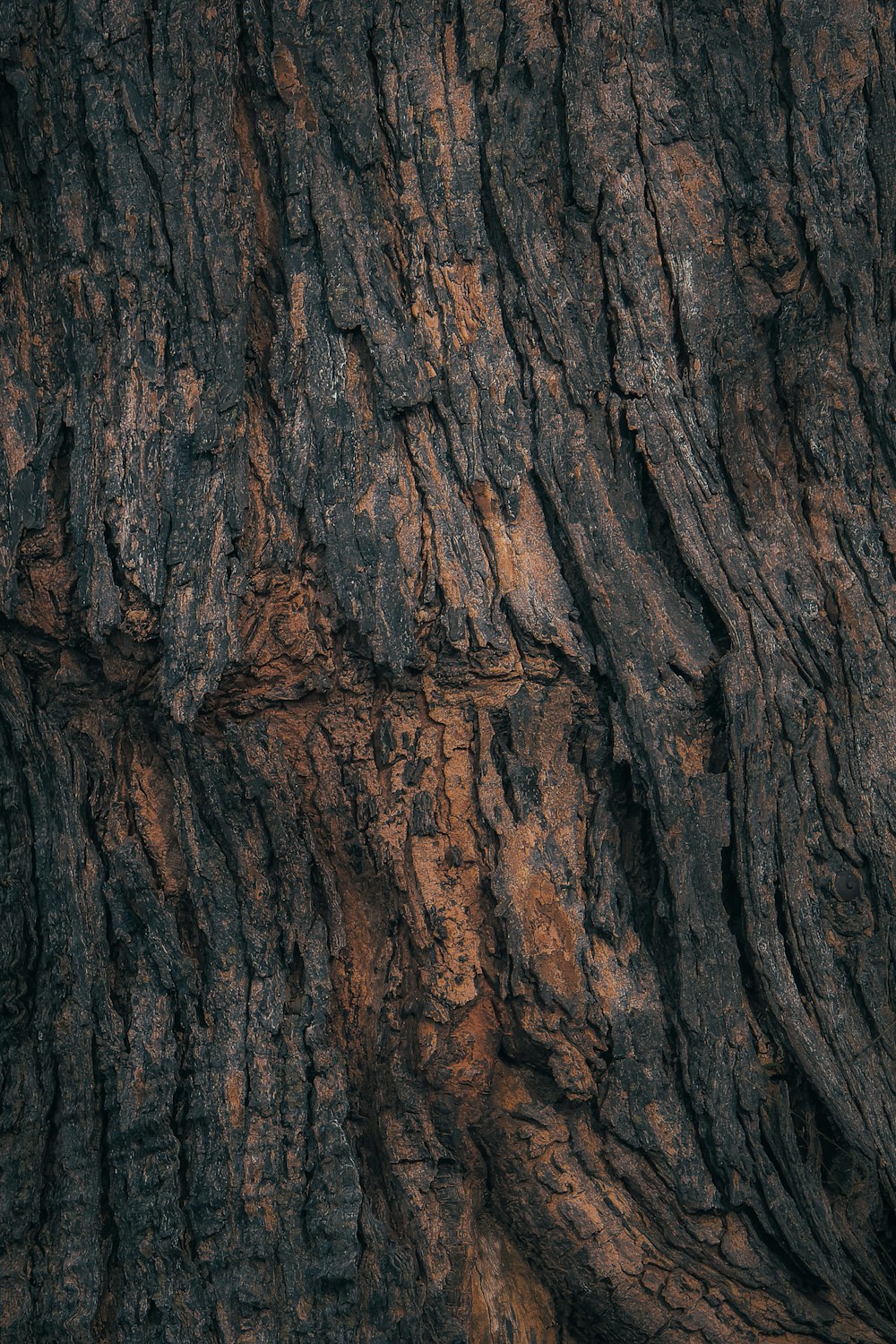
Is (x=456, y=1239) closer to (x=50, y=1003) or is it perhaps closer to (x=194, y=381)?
(x=50, y=1003)

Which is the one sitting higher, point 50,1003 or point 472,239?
point 472,239

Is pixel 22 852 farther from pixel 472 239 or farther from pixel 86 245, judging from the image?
pixel 472 239

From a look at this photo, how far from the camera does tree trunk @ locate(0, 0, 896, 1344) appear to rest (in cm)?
283

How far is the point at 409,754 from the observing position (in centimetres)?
288

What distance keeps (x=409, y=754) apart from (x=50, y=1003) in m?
1.11

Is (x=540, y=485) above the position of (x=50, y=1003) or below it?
above

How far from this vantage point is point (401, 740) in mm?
2887

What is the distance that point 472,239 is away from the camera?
3.03m

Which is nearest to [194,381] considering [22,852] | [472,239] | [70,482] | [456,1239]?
[70,482]

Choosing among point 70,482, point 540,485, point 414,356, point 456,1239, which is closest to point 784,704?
point 540,485

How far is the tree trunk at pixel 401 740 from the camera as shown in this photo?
283cm

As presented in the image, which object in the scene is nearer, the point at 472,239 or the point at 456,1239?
the point at 456,1239

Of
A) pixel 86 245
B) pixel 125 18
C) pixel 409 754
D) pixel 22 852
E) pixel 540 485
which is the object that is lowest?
pixel 22 852

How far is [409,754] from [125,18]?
1988 mm
